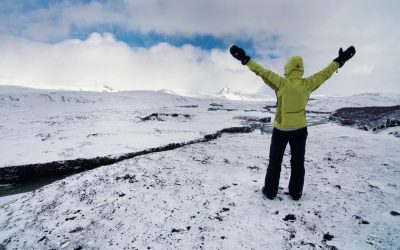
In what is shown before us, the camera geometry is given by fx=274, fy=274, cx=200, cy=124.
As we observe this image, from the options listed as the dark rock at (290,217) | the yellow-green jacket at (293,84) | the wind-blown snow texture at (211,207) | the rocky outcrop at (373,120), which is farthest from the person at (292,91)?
the rocky outcrop at (373,120)

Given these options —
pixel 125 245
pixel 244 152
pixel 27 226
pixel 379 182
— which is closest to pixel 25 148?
pixel 27 226

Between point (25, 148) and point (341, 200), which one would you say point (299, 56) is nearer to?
point (341, 200)

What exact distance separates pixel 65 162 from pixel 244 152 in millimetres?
5796

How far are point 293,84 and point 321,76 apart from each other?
1.57 feet

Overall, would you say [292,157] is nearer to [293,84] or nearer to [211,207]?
[293,84]

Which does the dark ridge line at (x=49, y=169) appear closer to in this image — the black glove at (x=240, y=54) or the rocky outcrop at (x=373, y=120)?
the black glove at (x=240, y=54)

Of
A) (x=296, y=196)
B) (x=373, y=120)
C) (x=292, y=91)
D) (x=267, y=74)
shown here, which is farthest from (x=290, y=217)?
(x=373, y=120)

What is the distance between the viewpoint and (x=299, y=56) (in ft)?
13.9

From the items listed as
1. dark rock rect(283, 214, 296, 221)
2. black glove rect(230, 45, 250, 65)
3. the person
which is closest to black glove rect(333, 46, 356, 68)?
the person

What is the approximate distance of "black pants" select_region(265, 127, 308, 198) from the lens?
4348 mm

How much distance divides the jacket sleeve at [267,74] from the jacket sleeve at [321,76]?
1.38 feet

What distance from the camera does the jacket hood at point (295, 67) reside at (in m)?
4.19

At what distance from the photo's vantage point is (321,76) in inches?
168

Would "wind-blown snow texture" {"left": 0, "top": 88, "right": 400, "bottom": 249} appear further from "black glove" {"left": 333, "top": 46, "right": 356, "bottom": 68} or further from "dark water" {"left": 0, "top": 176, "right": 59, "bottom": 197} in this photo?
"black glove" {"left": 333, "top": 46, "right": 356, "bottom": 68}
